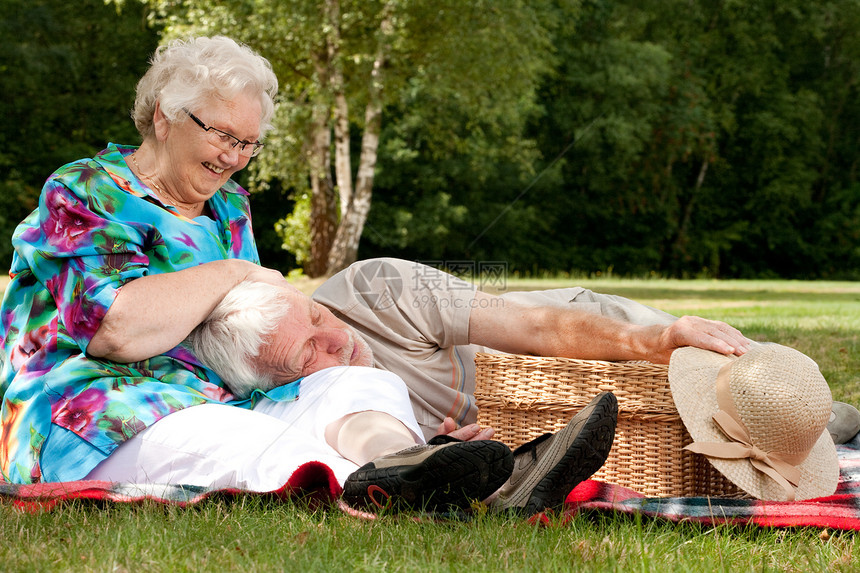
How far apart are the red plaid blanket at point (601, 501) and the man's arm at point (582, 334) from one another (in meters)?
0.52

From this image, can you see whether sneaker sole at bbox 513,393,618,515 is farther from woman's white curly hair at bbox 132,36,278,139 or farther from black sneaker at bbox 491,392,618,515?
woman's white curly hair at bbox 132,36,278,139

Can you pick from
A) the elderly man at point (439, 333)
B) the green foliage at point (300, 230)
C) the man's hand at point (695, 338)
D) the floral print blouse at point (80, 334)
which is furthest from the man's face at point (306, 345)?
the green foliage at point (300, 230)

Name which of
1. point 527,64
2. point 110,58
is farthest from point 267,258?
point 527,64

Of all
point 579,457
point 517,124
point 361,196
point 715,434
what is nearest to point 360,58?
point 361,196

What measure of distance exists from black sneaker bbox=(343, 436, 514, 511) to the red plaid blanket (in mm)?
140

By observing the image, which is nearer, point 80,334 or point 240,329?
point 80,334

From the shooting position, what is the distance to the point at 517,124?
18219 mm

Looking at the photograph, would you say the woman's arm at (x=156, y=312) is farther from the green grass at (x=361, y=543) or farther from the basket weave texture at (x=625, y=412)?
the basket weave texture at (x=625, y=412)

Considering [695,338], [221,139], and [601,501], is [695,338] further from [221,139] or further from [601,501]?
[221,139]

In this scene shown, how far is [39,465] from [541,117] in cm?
2229

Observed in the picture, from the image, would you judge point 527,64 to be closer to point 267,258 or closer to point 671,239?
point 267,258

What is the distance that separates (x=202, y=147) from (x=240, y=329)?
0.59 meters

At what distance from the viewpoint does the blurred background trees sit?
13750mm

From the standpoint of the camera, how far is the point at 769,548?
1.83 metres
